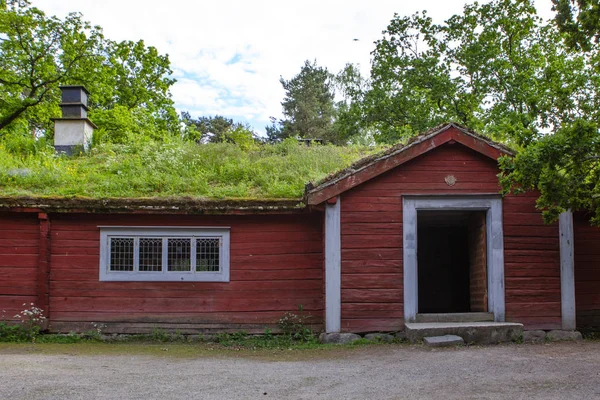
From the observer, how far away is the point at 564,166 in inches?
338

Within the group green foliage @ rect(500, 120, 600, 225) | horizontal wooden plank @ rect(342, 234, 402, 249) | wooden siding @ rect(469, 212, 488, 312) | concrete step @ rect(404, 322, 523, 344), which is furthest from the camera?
wooden siding @ rect(469, 212, 488, 312)

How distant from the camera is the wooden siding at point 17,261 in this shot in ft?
37.6

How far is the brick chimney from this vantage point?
16.6 meters

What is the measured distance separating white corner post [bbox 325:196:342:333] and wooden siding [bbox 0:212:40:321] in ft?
18.2

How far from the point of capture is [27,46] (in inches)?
1070

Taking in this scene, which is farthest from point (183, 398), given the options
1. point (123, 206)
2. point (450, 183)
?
point (450, 183)

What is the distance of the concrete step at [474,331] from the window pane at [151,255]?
16.0 ft

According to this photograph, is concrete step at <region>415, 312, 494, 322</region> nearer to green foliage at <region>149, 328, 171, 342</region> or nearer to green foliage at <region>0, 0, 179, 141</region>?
green foliage at <region>149, 328, 171, 342</region>

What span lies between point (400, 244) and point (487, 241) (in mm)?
1628

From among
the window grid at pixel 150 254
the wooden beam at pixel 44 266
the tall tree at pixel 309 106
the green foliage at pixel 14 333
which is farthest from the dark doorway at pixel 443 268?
the tall tree at pixel 309 106

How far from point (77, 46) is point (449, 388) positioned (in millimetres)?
26599

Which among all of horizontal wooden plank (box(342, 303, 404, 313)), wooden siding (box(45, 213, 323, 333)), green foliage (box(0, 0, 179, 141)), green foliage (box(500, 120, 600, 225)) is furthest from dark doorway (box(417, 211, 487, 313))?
green foliage (box(0, 0, 179, 141))

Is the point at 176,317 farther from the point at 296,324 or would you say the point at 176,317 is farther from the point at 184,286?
the point at 296,324

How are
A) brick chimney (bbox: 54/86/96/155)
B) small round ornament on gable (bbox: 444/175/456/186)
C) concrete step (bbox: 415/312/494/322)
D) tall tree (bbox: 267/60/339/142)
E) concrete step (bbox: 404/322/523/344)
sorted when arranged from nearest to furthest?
concrete step (bbox: 404/322/523/344), concrete step (bbox: 415/312/494/322), small round ornament on gable (bbox: 444/175/456/186), brick chimney (bbox: 54/86/96/155), tall tree (bbox: 267/60/339/142)
